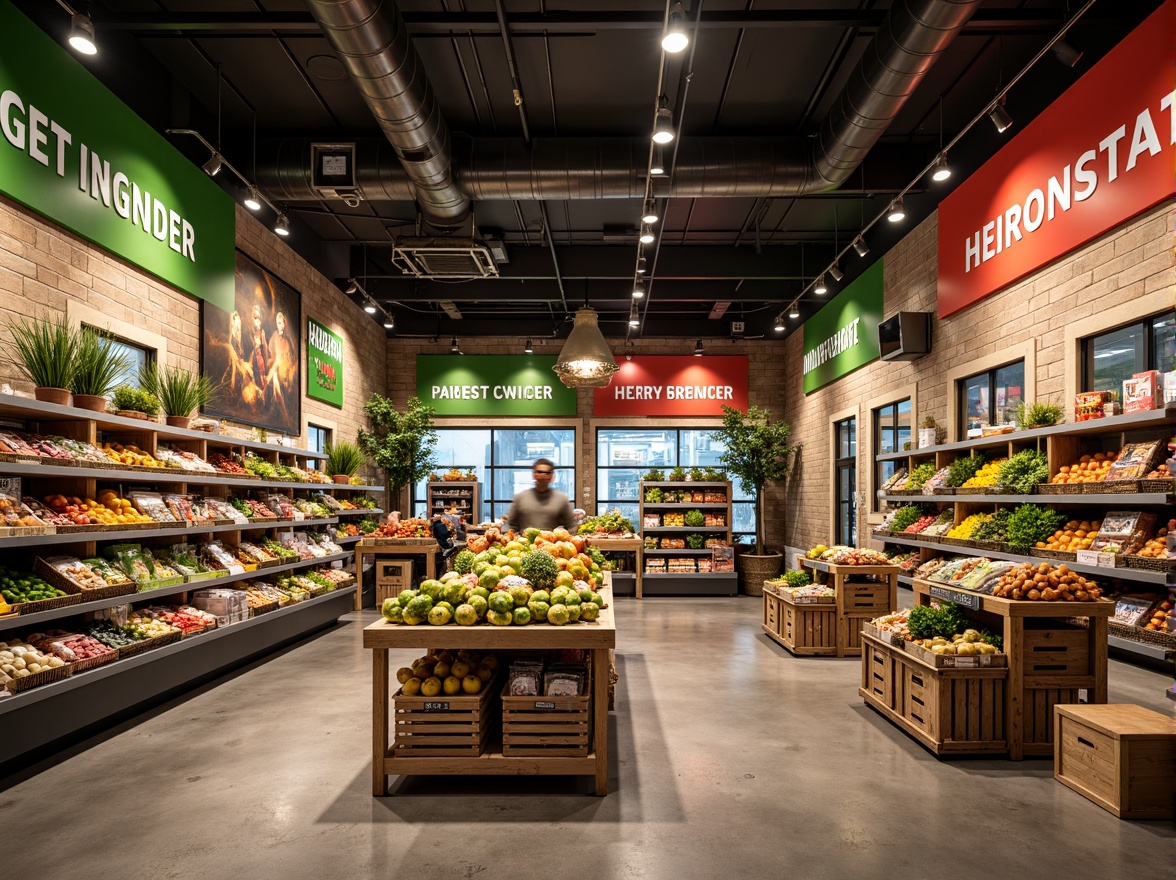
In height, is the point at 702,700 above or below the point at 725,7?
below

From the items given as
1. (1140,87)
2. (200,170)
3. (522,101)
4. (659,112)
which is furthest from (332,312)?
(1140,87)

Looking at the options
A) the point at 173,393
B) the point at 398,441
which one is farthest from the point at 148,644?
the point at 398,441

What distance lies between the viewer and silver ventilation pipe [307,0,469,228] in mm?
4605

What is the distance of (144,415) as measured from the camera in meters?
5.45

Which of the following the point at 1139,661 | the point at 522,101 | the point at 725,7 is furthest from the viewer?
the point at 522,101

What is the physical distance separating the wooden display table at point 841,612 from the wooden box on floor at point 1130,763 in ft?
11.1

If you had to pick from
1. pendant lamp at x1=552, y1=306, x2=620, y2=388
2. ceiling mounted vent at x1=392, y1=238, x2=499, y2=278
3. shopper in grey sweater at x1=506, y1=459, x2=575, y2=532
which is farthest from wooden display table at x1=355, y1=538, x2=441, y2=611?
ceiling mounted vent at x1=392, y1=238, x2=499, y2=278

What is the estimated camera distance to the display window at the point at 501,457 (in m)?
14.6

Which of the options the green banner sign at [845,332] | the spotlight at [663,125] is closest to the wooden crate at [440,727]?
the spotlight at [663,125]

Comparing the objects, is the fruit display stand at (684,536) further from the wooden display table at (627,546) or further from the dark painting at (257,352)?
the dark painting at (257,352)

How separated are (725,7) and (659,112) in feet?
3.52

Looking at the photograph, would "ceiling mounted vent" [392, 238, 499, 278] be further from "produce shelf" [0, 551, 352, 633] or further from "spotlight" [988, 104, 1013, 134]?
"spotlight" [988, 104, 1013, 134]

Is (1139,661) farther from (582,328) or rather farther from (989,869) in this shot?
(582,328)

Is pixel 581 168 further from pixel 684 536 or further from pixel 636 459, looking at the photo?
pixel 636 459
